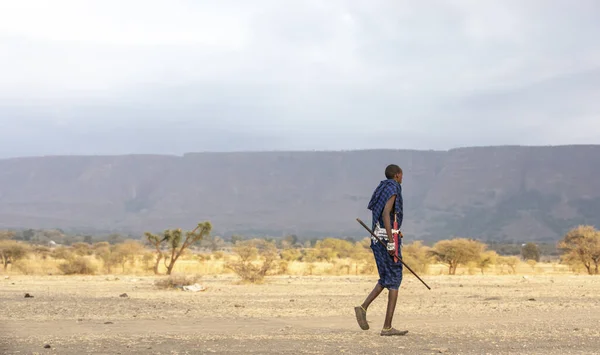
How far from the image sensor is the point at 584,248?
115 ft

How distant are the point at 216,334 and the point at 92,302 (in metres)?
6.37

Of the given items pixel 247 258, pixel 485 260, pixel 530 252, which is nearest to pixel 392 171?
pixel 247 258

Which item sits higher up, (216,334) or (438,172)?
(438,172)

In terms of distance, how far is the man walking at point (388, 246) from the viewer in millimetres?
10344

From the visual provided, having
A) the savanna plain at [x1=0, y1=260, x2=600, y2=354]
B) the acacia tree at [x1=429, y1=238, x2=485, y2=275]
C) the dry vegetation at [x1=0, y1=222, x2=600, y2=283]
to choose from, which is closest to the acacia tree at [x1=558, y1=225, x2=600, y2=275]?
the dry vegetation at [x1=0, y1=222, x2=600, y2=283]

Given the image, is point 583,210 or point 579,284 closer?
point 579,284

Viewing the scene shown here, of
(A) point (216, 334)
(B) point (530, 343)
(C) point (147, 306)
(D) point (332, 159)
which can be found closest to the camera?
(B) point (530, 343)

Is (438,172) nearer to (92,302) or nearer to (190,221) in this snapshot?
(190,221)

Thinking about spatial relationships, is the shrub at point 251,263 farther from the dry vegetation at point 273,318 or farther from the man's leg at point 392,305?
the man's leg at point 392,305

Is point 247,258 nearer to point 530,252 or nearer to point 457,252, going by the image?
point 457,252

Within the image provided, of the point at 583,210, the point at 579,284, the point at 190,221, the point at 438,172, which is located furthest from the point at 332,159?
the point at 579,284

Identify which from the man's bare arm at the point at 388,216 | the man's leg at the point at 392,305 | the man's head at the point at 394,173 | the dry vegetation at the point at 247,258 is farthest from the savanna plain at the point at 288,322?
the dry vegetation at the point at 247,258

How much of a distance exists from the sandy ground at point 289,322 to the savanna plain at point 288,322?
0.05ft

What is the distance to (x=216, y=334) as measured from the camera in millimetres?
10578
